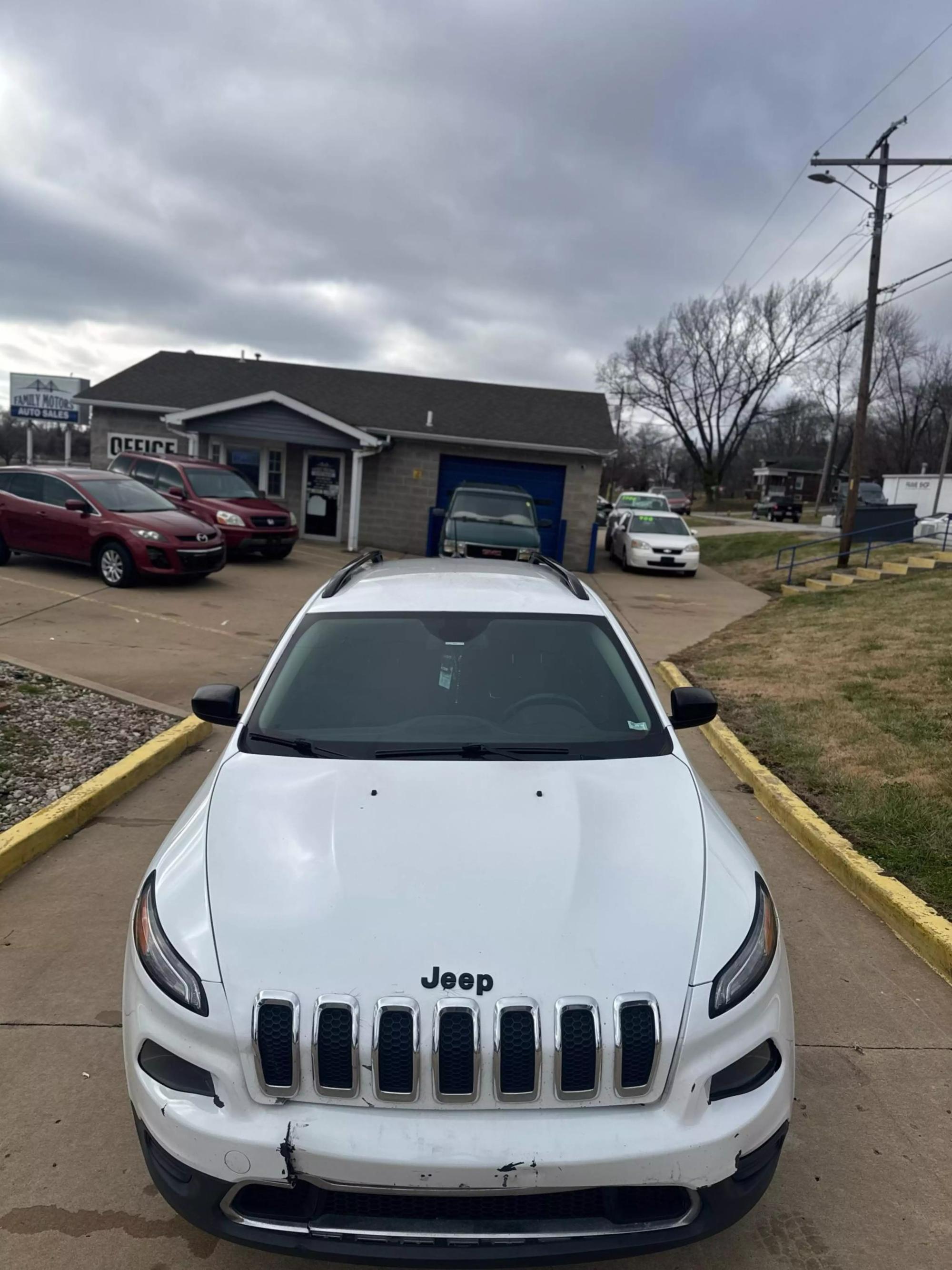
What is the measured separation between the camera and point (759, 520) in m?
51.5

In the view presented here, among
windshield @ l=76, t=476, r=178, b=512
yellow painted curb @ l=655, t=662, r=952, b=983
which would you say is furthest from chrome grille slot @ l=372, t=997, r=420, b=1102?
windshield @ l=76, t=476, r=178, b=512

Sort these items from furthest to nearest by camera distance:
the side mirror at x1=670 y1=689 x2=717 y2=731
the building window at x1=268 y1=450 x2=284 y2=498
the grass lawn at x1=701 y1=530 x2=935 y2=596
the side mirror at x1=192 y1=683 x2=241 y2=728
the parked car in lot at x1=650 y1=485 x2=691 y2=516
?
1. the parked car in lot at x1=650 y1=485 x2=691 y2=516
2. the building window at x1=268 y1=450 x2=284 y2=498
3. the grass lawn at x1=701 y1=530 x2=935 y2=596
4. the side mirror at x1=670 y1=689 x2=717 y2=731
5. the side mirror at x1=192 y1=683 x2=241 y2=728

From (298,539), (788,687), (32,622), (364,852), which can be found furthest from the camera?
(298,539)

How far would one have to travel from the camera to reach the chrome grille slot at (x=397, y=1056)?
1949mm

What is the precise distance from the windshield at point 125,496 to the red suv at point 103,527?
1cm

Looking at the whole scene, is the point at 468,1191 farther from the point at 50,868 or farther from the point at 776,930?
the point at 50,868

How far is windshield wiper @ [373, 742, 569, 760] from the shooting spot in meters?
2.98

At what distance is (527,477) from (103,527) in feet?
35.1

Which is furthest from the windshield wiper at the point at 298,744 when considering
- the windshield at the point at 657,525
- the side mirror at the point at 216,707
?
the windshield at the point at 657,525

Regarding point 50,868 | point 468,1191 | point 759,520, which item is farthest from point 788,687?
point 759,520

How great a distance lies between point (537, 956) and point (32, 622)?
910 cm

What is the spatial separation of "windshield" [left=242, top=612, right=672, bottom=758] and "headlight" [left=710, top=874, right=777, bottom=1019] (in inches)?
30.8

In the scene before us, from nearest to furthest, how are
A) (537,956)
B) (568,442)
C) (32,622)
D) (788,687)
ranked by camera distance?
(537,956), (788,687), (32,622), (568,442)

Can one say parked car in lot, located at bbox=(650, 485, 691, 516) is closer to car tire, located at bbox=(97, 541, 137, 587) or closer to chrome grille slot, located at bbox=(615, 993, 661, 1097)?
car tire, located at bbox=(97, 541, 137, 587)
